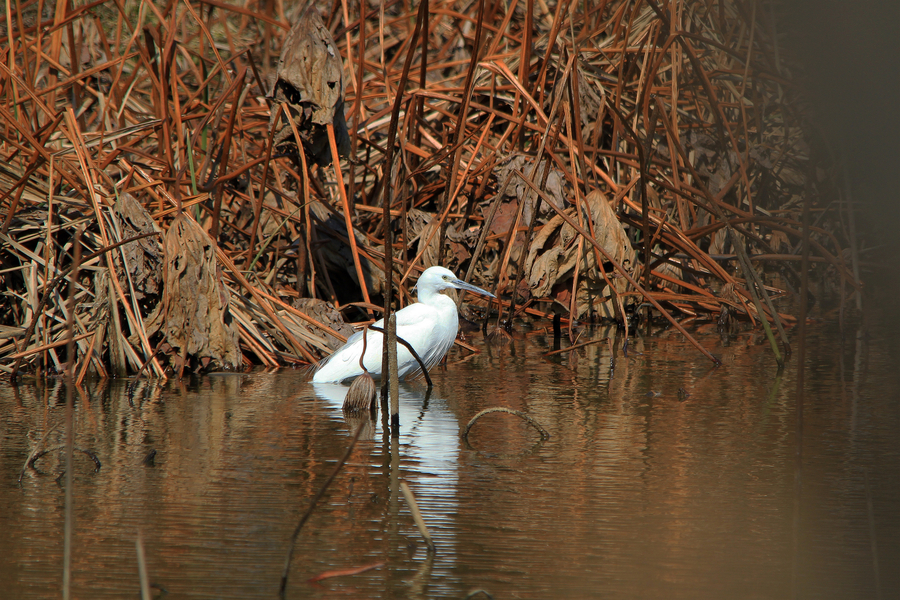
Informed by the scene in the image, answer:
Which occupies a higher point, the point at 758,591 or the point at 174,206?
the point at 174,206

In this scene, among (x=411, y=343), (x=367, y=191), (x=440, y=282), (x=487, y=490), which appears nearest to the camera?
(x=487, y=490)

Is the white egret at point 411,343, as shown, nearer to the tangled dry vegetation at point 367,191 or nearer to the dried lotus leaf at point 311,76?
the tangled dry vegetation at point 367,191

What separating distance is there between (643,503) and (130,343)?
3.87m

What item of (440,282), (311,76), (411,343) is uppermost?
(311,76)

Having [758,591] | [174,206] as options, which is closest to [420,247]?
[174,206]

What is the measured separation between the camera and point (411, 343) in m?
6.02

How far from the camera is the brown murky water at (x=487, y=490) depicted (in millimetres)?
2617

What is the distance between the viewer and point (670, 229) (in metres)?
7.46

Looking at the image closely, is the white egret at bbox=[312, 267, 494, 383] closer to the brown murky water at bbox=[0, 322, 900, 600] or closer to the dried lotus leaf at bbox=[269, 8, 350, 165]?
the brown murky water at bbox=[0, 322, 900, 600]

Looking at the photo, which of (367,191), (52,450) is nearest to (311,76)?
(367,191)

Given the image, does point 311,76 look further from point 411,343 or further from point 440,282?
point 411,343

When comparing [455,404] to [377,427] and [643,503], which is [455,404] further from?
[643,503]

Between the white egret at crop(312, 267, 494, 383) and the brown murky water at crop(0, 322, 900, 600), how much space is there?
30cm

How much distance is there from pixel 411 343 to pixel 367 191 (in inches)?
120
